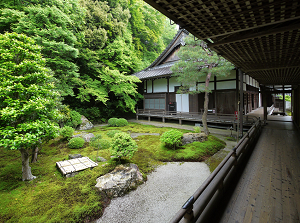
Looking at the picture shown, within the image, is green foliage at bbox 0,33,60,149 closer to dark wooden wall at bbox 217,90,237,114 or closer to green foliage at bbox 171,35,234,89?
green foliage at bbox 171,35,234,89

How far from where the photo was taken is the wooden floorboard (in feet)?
8.27

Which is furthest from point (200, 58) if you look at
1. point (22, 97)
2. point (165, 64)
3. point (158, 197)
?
point (22, 97)

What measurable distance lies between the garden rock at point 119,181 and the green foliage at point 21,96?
219 centimetres

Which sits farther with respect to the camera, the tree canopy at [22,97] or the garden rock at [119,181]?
the garden rock at [119,181]

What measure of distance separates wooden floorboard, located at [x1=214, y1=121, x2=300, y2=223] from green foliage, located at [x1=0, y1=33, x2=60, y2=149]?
16.1 feet

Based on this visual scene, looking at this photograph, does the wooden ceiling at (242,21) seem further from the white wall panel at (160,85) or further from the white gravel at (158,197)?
the white wall panel at (160,85)

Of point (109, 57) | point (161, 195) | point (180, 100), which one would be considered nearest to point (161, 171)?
point (161, 195)

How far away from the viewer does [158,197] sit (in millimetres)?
4219

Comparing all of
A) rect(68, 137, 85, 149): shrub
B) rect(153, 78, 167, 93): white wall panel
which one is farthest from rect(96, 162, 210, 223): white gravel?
rect(153, 78, 167, 93): white wall panel

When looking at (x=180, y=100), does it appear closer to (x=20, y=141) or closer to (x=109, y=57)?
(x=109, y=57)

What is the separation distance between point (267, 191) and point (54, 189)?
5459mm

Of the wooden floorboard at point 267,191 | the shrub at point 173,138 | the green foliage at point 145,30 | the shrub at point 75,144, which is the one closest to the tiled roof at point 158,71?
the green foliage at point 145,30

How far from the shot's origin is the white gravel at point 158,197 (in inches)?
139

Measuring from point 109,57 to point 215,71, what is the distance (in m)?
11.3
